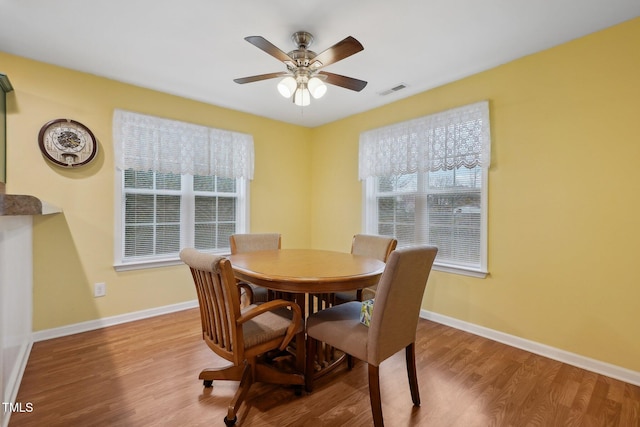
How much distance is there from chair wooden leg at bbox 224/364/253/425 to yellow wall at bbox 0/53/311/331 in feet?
6.08

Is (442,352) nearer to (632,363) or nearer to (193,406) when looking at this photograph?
(632,363)

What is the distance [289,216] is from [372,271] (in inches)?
100

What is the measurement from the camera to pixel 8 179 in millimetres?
2352

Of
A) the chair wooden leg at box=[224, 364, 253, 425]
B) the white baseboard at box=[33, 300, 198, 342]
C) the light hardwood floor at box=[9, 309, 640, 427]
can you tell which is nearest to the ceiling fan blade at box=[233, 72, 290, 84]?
the chair wooden leg at box=[224, 364, 253, 425]

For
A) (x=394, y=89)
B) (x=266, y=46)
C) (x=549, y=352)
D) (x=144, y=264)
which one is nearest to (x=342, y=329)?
(x=266, y=46)

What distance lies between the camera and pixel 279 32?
209 centimetres

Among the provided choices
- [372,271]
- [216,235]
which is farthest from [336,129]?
[372,271]

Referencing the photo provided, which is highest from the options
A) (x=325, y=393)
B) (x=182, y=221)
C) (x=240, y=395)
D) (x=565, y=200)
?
(x=565, y=200)

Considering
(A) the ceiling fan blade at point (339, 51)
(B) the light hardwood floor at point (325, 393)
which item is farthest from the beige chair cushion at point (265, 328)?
(A) the ceiling fan blade at point (339, 51)

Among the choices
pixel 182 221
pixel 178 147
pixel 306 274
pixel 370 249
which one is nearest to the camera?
pixel 306 274

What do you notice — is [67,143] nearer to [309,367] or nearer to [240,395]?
[240,395]

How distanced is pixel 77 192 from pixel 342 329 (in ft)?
8.83

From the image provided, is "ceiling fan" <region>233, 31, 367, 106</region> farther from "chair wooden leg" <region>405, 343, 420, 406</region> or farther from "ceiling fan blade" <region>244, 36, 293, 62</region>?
"chair wooden leg" <region>405, 343, 420, 406</region>

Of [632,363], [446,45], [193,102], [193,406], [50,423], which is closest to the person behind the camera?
[50,423]
